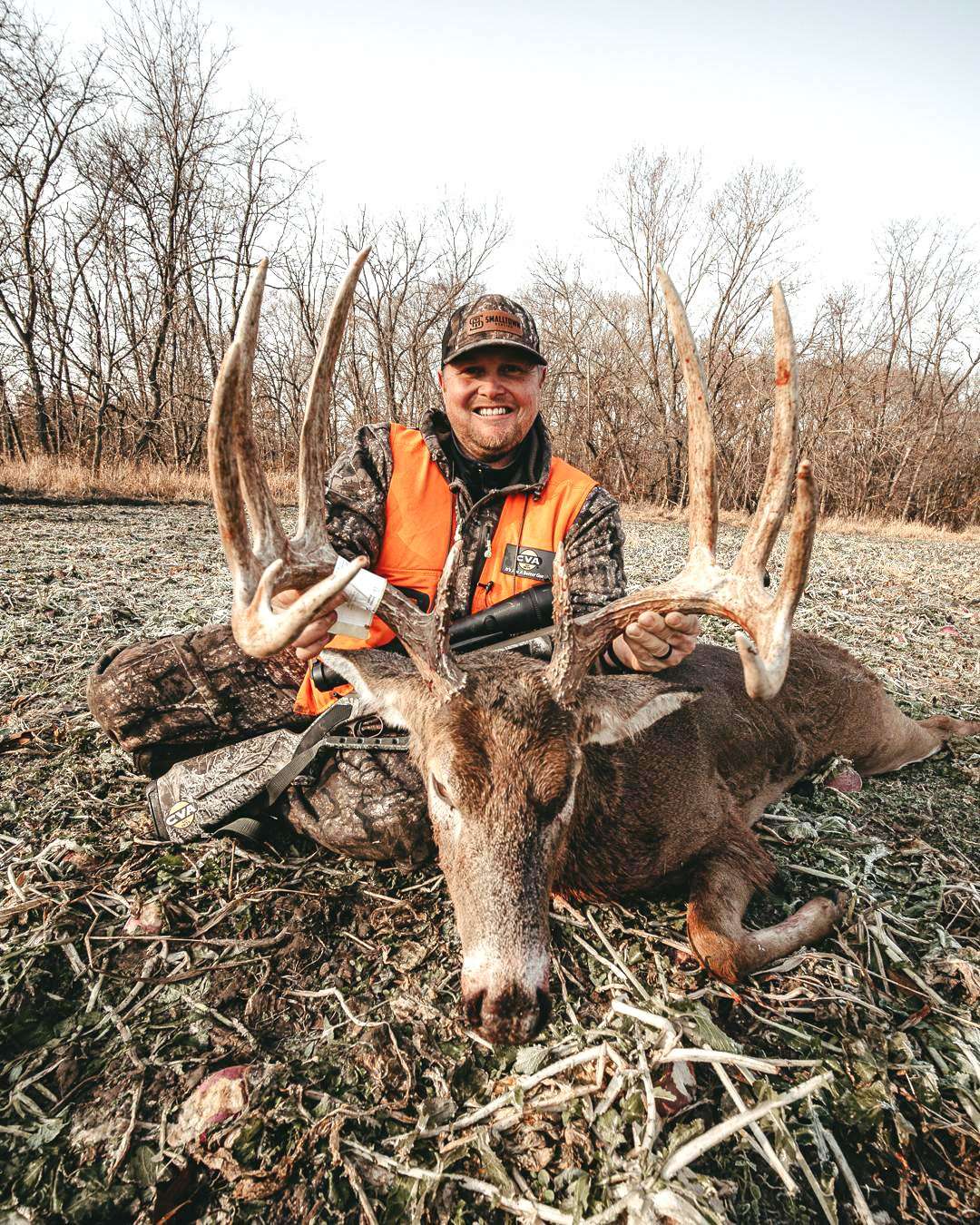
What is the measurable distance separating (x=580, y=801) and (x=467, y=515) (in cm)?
188

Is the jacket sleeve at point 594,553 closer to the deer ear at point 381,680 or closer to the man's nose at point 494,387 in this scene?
the man's nose at point 494,387

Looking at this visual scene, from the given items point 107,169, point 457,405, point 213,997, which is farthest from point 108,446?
point 213,997

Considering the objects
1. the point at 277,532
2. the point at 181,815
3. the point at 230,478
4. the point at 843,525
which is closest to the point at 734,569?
the point at 277,532

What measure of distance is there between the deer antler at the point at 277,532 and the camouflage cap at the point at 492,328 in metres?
1.64

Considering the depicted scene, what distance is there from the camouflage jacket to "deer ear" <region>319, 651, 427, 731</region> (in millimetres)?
951

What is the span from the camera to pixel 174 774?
3150 mm

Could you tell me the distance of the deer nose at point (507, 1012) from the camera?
181cm

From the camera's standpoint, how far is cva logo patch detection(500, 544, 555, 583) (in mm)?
3666

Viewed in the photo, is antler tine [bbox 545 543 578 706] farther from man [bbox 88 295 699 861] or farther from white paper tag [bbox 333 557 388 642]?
man [bbox 88 295 699 861]

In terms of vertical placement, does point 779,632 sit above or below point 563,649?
above

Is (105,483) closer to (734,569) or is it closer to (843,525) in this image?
(734,569)

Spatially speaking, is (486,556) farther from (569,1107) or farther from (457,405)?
(569,1107)

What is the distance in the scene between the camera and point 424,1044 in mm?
2160

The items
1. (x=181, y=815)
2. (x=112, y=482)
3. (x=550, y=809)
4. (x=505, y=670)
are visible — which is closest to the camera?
(x=550, y=809)
